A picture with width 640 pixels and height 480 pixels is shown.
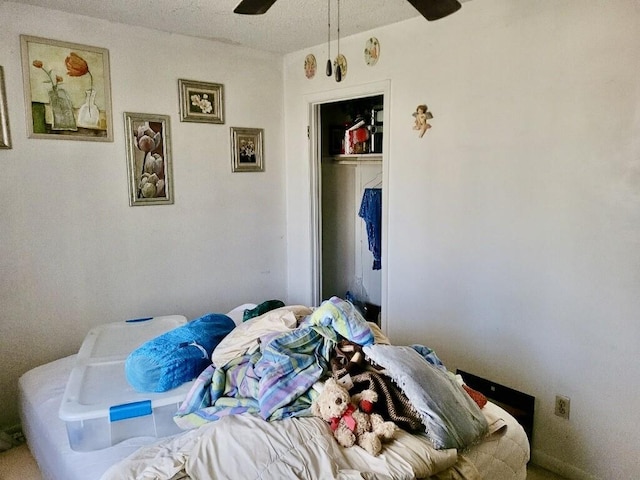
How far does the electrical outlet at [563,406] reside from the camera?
235 cm

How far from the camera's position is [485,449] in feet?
5.22

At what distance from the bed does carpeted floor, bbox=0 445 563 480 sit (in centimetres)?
71

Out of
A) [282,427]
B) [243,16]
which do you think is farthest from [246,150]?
[282,427]

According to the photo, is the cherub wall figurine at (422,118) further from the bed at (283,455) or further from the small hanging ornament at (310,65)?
the bed at (283,455)

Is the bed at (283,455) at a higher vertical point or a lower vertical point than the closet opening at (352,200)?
lower

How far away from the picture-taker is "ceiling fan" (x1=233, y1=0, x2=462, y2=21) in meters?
1.71

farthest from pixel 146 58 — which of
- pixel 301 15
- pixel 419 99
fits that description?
pixel 419 99

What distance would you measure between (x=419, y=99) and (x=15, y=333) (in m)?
2.74

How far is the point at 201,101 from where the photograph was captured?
3289 millimetres

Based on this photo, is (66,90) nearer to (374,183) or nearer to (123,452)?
(123,452)

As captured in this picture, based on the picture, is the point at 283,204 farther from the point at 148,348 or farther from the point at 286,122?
the point at 148,348

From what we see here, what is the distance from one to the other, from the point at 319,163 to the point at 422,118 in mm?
1071

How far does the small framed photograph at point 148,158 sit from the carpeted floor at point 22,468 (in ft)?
4.98

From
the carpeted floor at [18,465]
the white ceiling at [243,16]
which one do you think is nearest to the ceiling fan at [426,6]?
the white ceiling at [243,16]
